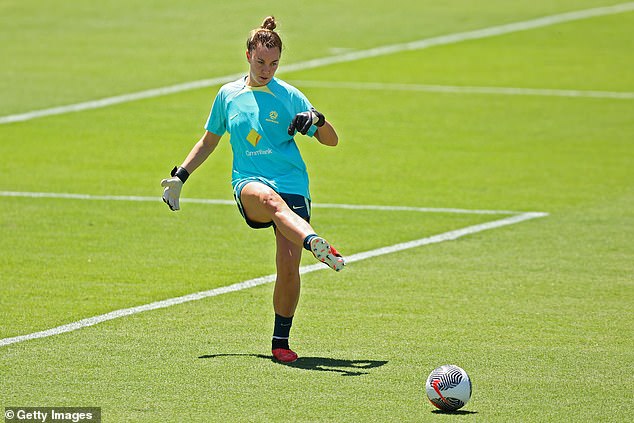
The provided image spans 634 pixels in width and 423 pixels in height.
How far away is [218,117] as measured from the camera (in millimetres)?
9680

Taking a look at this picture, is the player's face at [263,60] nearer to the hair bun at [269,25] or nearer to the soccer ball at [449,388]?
the hair bun at [269,25]

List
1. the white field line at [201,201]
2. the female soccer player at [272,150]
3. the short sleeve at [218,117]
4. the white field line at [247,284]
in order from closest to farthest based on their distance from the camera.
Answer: the female soccer player at [272,150] < the short sleeve at [218,117] < the white field line at [247,284] < the white field line at [201,201]

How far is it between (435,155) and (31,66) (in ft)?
33.2

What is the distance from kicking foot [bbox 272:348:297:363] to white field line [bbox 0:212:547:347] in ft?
5.90

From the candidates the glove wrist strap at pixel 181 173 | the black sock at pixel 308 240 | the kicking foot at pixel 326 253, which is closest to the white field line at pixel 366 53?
the glove wrist strap at pixel 181 173

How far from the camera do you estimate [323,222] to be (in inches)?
588

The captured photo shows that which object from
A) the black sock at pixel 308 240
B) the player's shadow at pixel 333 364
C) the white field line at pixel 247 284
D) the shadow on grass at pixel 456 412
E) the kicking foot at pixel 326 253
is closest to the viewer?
the shadow on grass at pixel 456 412

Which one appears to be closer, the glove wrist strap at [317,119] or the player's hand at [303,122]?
the player's hand at [303,122]

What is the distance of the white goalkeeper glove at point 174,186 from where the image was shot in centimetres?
970

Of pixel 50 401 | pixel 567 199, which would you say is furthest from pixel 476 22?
pixel 50 401

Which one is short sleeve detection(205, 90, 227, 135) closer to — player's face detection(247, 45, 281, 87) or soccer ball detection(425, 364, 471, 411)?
player's face detection(247, 45, 281, 87)

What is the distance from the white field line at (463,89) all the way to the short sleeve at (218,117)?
15.3 meters

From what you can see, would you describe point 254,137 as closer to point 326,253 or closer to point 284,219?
point 284,219

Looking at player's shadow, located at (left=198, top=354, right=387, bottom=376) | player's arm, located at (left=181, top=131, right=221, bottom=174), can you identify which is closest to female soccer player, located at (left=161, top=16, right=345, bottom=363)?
player's shadow, located at (left=198, top=354, right=387, bottom=376)
